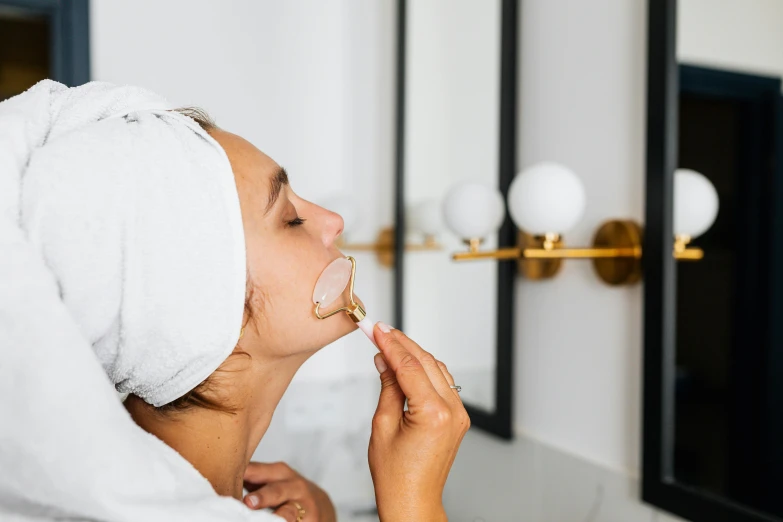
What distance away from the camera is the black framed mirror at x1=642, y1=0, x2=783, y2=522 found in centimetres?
80

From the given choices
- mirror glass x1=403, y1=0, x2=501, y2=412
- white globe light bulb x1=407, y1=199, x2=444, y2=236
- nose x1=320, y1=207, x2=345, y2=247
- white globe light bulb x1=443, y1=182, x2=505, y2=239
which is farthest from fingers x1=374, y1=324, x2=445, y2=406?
white globe light bulb x1=407, y1=199, x2=444, y2=236

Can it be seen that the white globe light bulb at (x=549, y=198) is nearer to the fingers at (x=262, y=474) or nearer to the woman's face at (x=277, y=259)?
the woman's face at (x=277, y=259)

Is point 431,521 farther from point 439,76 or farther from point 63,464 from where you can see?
point 439,76

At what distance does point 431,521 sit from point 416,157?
1087mm

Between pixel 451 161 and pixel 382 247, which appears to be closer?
pixel 451 161

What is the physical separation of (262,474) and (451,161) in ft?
2.52

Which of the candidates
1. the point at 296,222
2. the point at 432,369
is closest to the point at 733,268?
the point at 432,369

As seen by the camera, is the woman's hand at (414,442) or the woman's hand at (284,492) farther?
the woman's hand at (284,492)

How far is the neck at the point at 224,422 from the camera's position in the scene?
76cm

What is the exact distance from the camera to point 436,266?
5.05 feet

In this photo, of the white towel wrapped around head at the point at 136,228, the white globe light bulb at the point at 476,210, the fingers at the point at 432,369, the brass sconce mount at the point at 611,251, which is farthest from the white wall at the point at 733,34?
the white towel wrapped around head at the point at 136,228

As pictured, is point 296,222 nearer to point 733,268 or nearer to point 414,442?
point 414,442

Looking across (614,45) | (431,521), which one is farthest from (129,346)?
(614,45)

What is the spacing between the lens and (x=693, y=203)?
894mm
